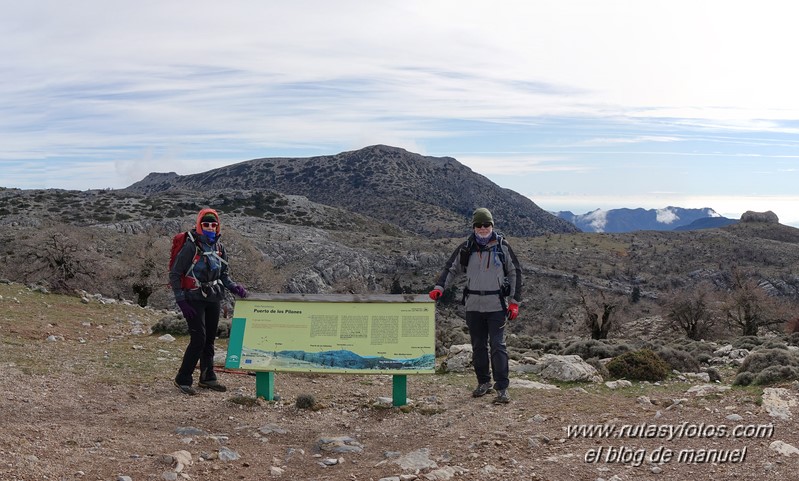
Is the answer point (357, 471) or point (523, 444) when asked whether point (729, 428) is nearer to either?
point (523, 444)

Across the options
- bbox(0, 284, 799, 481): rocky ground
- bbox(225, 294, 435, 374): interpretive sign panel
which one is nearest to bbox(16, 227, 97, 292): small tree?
bbox(0, 284, 799, 481): rocky ground

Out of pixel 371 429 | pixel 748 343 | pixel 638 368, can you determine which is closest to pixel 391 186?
pixel 748 343

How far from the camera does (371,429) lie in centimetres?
762

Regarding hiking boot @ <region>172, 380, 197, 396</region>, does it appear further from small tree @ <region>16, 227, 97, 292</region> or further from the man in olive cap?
small tree @ <region>16, 227, 97, 292</region>

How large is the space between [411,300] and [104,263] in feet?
81.7

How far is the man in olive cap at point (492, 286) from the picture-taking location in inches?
329

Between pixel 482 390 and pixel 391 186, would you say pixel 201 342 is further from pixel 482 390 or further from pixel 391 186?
pixel 391 186

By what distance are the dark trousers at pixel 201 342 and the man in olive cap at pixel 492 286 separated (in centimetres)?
316

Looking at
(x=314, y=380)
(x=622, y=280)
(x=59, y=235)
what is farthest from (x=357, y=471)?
(x=622, y=280)

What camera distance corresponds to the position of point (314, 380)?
416 inches

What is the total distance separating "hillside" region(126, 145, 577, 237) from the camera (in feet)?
472

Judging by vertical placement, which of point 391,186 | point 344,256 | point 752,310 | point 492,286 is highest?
point 391,186

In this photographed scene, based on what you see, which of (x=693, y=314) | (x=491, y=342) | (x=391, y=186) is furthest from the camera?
(x=391, y=186)

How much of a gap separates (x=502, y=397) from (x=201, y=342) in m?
4.16
